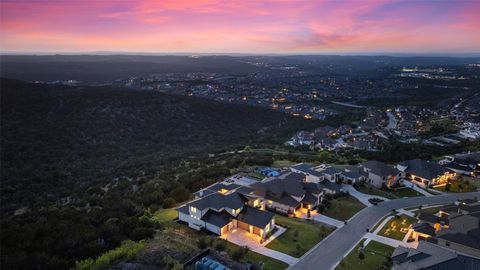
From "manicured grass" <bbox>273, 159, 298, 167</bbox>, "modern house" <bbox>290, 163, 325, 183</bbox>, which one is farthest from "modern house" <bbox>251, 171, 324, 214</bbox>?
"manicured grass" <bbox>273, 159, 298, 167</bbox>

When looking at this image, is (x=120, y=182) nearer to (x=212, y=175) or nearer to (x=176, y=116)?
(x=212, y=175)

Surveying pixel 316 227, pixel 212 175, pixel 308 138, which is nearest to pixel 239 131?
pixel 308 138

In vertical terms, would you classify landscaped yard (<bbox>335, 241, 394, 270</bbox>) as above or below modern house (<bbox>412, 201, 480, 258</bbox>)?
below

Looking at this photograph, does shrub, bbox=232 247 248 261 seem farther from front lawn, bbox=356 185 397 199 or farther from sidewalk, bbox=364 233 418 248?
front lawn, bbox=356 185 397 199

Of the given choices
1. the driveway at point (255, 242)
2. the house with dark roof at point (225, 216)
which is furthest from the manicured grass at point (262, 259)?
the house with dark roof at point (225, 216)

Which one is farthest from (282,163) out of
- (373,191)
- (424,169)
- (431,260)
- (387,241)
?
(431,260)

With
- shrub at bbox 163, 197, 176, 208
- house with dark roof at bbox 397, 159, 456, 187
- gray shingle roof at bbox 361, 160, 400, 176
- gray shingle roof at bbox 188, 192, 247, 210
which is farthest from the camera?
house with dark roof at bbox 397, 159, 456, 187
